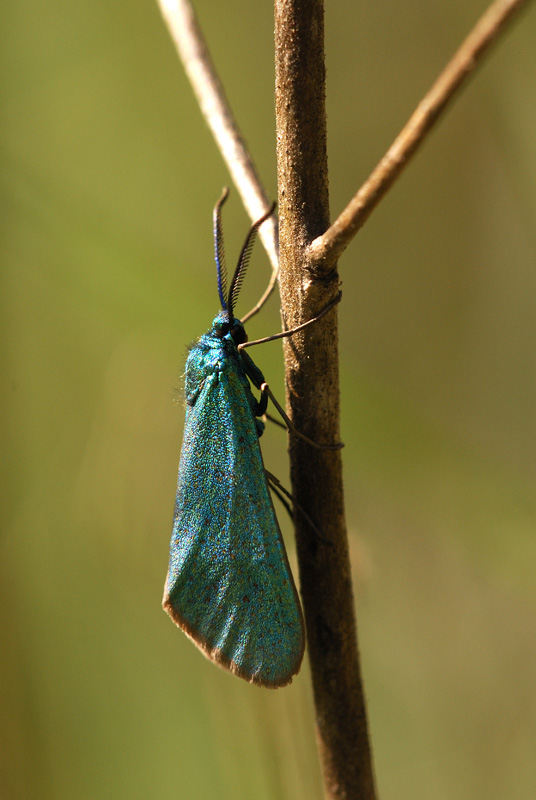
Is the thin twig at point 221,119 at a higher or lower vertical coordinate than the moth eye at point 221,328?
higher

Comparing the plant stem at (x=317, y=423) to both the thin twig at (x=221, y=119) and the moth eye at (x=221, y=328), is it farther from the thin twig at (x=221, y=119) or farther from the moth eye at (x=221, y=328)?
the moth eye at (x=221, y=328)

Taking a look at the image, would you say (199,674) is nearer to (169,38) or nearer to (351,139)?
(351,139)

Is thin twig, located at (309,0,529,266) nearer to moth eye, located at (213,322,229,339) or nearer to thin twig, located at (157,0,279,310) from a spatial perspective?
thin twig, located at (157,0,279,310)

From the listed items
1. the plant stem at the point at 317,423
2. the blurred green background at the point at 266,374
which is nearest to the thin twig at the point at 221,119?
the plant stem at the point at 317,423

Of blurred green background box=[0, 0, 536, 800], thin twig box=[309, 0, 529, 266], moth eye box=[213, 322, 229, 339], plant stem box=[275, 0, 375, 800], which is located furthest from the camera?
blurred green background box=[0, 0, 536, 800]

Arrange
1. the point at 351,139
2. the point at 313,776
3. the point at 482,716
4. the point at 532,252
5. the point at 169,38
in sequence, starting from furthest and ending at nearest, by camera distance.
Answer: the point at 169,38 < the point at 351,139 < the point at 532,252 < the point at 482,716 < the point at 313,776

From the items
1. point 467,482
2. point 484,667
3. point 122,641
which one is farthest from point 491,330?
point 122,641

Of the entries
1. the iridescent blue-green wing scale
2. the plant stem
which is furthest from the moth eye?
the plant stem
